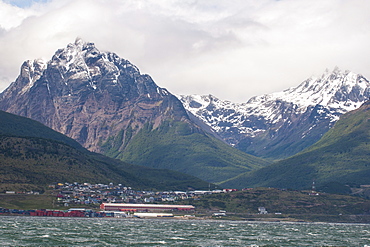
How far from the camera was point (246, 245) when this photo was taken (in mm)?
198125

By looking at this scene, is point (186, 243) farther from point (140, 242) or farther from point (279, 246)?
point (279, 246)

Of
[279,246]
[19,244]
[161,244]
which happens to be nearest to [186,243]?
[161,244]

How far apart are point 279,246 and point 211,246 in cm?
2142

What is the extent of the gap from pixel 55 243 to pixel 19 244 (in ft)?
36.0

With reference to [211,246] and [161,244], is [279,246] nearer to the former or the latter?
[211,246]

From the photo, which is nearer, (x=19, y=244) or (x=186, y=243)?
(x=19, y=244)

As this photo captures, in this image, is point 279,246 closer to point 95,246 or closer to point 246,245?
point 246,245

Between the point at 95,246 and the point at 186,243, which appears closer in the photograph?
the point at 95,246

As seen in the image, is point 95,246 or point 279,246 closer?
point 95,246

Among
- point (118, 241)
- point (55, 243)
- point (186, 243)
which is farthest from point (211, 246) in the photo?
point (55, 243)

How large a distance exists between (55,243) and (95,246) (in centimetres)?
1223

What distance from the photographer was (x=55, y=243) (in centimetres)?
18675

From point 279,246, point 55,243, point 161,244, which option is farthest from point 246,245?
point 55,243

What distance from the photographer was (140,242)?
19688 centimetres
